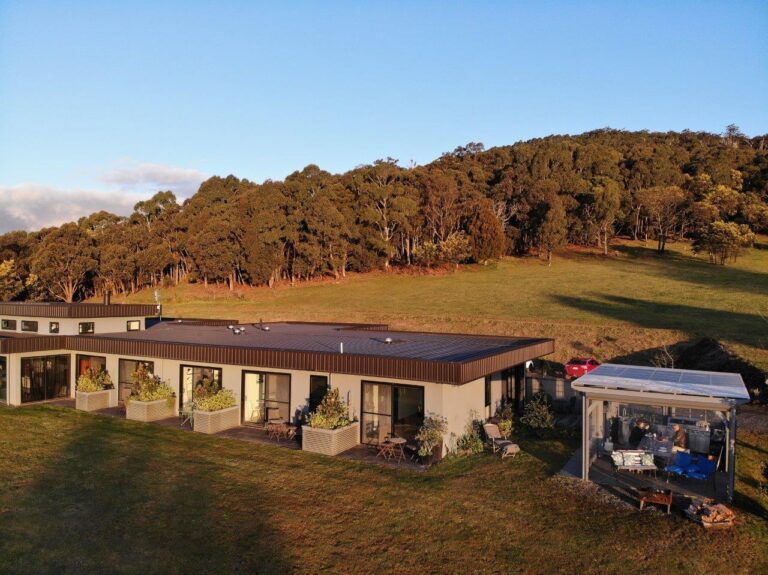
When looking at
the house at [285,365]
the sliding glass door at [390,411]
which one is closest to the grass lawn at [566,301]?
the house at [285,365]

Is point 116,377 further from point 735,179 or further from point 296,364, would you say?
point 735,179

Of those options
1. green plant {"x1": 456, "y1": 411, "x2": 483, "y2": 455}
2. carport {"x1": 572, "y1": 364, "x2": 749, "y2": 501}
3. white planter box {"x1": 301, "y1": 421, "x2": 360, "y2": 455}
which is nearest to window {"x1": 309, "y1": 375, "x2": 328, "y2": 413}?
white planter box {"x1": 301, "y1": 421, "x2": 360, "y2": 455}

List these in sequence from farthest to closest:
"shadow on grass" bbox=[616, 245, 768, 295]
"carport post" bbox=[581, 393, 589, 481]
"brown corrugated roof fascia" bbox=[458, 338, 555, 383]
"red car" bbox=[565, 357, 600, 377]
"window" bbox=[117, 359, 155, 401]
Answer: "shadow on grass" bbox=[616, 245, 768, 295] → "red car" bbox=[565, 357, 600, 377] → "window" bbox=[117, 359, 155, 401] → "brown corrugated roof fascia" bbox=[458, 338, 555, 383] → "carport post" bbox=[581, 393, 589, 481]

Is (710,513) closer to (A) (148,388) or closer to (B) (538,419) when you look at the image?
(B) (538,419)

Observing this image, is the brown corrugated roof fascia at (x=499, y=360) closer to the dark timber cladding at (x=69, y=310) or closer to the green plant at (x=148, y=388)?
the green plant at (x=148, y=388)

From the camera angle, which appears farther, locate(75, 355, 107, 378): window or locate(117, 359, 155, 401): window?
locate(75, 355, 107, 378): window

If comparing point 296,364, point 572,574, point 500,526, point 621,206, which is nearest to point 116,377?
point 296,364

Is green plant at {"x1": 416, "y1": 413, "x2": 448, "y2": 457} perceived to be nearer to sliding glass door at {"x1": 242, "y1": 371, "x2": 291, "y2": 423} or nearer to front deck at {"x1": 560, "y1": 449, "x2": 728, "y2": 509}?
front deck at {"x1": 560, "y1": 449, "x2": 728, "y2": 509}
